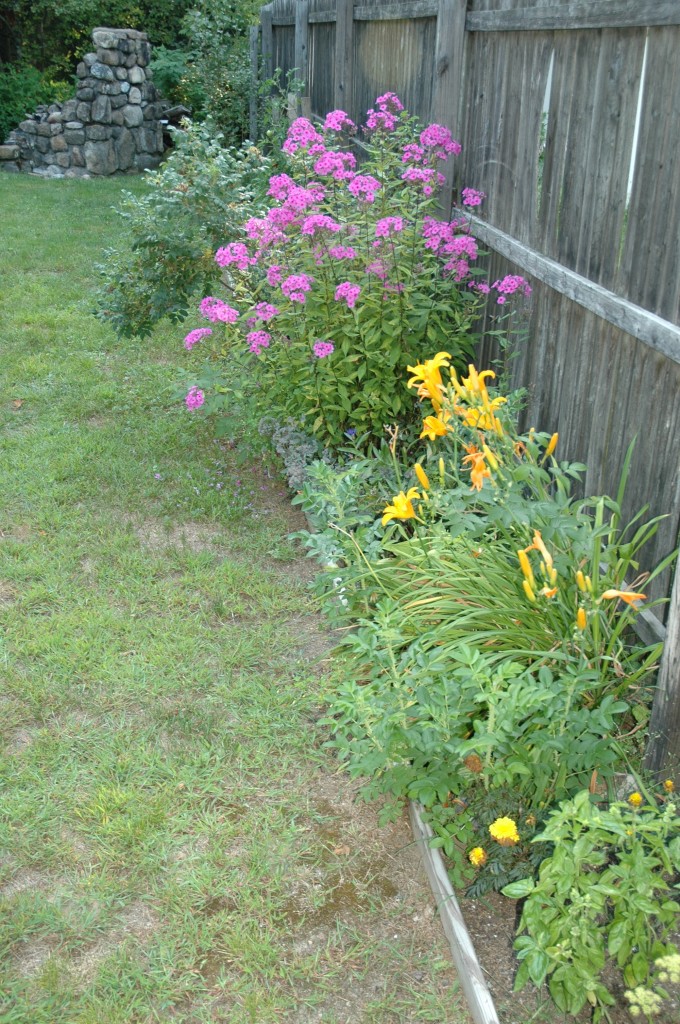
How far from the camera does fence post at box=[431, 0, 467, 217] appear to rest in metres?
4.46

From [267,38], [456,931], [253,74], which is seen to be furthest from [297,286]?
[253,74]

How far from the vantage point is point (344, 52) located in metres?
6.82

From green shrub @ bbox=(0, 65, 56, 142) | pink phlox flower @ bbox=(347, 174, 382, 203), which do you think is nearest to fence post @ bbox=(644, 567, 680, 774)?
pink phlox flower @ bbox=(347, 174, 382, 203)

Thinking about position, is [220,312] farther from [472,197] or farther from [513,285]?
[513,285]

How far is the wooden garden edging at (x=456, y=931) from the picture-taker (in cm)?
220

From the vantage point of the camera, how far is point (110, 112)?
13.6m

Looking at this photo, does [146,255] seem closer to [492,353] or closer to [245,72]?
[492,353]

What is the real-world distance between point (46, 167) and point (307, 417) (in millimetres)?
11147

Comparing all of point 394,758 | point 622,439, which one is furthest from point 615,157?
point 394,758

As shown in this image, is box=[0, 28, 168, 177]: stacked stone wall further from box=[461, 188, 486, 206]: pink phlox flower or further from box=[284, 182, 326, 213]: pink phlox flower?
box=[461, 188, 486, 206]: pink phlox flower

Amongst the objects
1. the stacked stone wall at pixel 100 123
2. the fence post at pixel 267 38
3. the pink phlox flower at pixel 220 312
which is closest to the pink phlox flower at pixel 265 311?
the pink phlox flower at pixel 220 312

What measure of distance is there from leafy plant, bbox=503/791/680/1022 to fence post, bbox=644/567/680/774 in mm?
317

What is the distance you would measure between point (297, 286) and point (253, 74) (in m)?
8.06

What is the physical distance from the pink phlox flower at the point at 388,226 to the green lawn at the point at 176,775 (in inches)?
49.6
